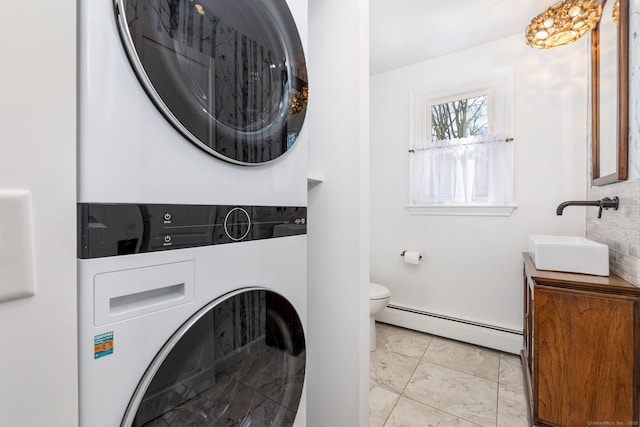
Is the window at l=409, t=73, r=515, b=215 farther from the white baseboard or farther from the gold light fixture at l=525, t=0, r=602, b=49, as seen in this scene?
the white baseboard

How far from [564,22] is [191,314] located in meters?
2.06

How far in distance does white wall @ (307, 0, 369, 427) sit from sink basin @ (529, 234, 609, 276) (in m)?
0.90

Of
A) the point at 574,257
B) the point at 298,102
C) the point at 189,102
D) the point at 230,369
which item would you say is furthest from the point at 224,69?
the point at 574,257

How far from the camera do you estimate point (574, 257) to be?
4.15 ft

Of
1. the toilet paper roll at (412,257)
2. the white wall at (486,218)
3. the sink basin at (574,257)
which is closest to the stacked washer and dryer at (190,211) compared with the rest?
the sink basin at (574,257)

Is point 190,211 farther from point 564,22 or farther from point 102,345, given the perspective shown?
point 564,22

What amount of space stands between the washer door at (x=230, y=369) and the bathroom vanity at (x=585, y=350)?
42.5 inches

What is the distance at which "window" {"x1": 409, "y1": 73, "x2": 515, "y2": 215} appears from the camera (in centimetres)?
210

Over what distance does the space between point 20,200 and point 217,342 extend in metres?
0.41

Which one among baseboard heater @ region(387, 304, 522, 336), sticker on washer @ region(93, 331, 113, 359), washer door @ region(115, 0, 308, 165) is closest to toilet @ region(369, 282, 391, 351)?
baseboard heater @ region(387, 304, 522, 336)

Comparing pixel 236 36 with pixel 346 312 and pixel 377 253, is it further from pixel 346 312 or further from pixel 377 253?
pixel 377 253

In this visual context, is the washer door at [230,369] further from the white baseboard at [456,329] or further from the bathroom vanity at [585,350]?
the white baseboard at [456,329]

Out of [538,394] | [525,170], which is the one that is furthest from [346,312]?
[525,170]

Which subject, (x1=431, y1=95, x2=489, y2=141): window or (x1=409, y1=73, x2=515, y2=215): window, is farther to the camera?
(x1=431, y1=95, x2=489, y2=141): window
